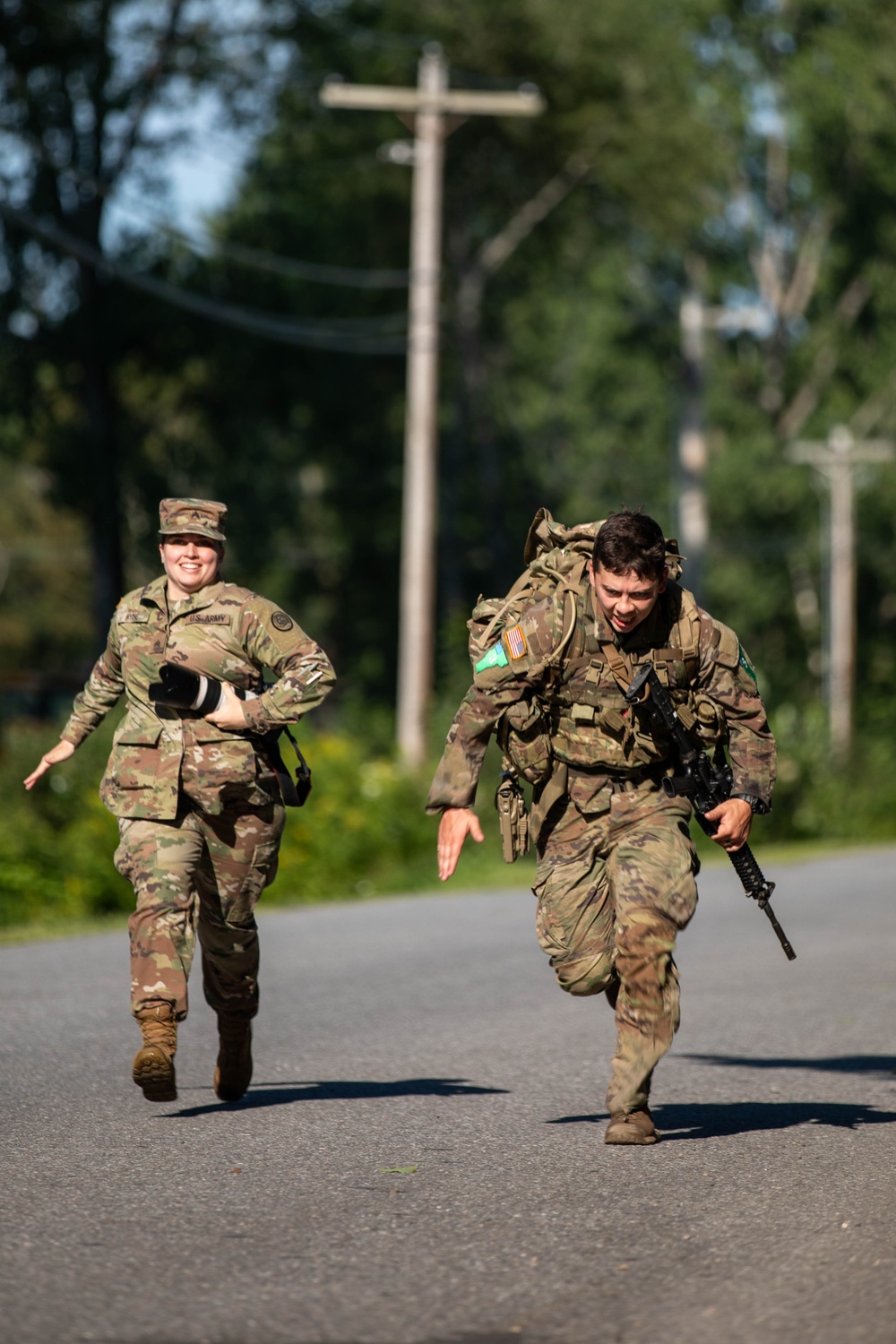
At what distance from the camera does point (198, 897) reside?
21.3 feet

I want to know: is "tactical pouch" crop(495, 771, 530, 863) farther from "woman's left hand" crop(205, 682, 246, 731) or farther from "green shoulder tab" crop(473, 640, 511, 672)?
"woman's left hand" crop(205, 682, 246, 731)

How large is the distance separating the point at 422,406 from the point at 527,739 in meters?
16.5

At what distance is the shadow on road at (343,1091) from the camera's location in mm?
6863

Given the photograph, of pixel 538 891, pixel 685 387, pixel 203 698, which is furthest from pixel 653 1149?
pixel 685 387

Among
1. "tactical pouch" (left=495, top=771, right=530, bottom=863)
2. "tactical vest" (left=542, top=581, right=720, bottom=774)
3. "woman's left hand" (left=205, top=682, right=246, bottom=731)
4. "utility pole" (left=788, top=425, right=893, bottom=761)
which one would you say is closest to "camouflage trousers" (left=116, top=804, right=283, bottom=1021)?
"woman's left hand" (left=205, top=682, right=246, bottom=731)

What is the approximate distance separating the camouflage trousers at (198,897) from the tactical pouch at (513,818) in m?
0.85

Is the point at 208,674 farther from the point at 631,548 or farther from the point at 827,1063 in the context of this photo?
the point at 827,1063

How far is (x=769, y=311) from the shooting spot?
149 feet

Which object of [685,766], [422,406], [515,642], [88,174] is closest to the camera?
[515,642]

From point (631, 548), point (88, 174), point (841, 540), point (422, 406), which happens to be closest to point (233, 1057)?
point (631, 548)

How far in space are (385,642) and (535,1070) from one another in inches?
1489

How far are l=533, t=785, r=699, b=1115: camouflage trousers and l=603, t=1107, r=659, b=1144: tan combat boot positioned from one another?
4 cm

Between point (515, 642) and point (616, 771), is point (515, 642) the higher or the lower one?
the higher one

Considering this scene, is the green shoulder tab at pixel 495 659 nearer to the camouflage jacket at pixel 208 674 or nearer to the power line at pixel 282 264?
the camouflage jacket at pixel 208 674
